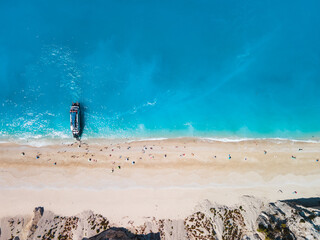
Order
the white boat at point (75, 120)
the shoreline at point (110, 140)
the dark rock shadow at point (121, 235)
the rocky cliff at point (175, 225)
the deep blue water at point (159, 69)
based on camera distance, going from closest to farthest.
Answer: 1. the dark rock shadow at point (121, 235)
2. the rocky cliff at point (175, 225)
3. the white boat at point (75, 120)
4. the shoreline at point (110, 140)
5. the deep blue water at point (159, 69)

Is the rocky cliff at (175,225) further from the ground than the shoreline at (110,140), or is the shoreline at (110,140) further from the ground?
the shoreline at (110,140)

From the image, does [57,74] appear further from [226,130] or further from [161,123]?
[226,130]

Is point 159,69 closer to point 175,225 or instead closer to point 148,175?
point 148,175

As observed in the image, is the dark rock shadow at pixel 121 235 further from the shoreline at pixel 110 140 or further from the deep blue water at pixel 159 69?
the deep blue water at pixel 159 69

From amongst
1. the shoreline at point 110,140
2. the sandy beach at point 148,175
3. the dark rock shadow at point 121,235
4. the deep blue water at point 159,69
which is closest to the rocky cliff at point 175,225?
the dark rock shadow at point 121,235

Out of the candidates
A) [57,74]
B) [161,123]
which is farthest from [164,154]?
[57,74]

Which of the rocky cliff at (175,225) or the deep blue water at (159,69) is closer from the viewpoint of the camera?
the rocky cliff at (175,225)

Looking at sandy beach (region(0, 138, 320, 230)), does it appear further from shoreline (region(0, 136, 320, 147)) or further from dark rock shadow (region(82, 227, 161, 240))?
dark rock shadow (region(82, 227, 161, 240))
